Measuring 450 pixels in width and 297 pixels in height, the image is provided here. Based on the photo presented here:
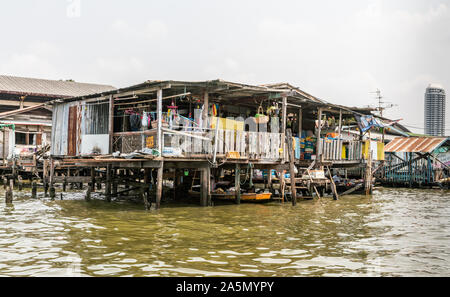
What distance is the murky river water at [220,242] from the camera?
675 cm

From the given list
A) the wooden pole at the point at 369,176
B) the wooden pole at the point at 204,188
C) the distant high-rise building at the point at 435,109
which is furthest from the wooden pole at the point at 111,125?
the distant high-rise building at the point at 435,109

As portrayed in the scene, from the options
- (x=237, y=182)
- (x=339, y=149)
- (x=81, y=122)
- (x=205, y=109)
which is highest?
(x=205, y=109)

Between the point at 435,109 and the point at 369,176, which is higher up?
the point at 435,109

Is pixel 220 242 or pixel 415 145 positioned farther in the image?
pixel 415 145

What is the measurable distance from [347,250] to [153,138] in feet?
25.7

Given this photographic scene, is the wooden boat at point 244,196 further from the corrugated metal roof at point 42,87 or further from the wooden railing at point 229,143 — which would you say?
the corrugated metal roof at point 42,87

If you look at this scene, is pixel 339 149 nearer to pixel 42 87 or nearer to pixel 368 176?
pixel 368 176

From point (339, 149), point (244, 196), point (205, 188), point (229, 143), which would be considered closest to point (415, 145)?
point (339, 149)

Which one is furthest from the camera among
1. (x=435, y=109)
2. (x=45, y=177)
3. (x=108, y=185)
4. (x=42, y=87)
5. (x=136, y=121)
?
(x=435, y=109)

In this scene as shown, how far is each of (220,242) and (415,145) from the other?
73.9ft

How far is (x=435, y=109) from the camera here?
49750mm

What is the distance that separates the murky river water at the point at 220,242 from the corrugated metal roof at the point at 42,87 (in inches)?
843

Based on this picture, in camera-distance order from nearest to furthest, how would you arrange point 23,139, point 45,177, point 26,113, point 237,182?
point 237,182
point 45,177
point 26,113
point 23,139

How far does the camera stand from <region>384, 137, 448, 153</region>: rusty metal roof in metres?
26.6
